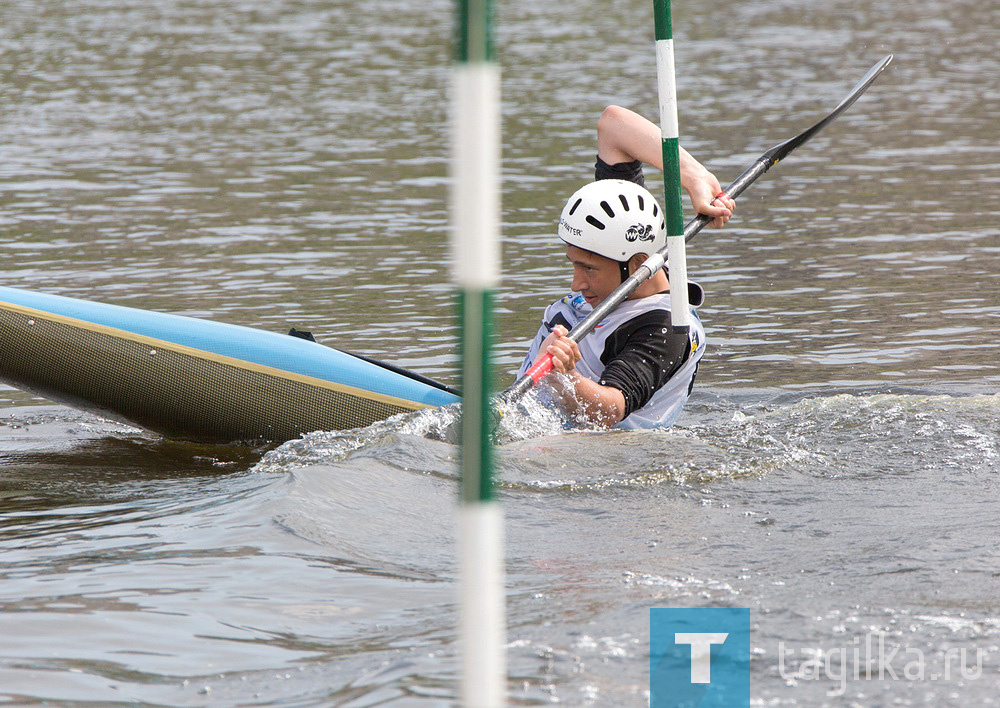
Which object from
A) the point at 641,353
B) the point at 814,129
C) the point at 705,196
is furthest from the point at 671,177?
the point at 814,129

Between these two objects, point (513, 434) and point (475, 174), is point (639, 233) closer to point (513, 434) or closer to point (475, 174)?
point (513, 434)

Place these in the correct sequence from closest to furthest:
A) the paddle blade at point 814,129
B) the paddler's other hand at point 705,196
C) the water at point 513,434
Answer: the water at point 513,434 → the paddler's other hand at point 705,196 → the paddle blade at point 814,129

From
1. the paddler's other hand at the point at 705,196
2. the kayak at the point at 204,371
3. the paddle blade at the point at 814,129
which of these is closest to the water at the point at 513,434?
the kayak at the point at 204,371

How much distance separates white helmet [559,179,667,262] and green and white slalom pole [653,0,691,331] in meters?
0.13

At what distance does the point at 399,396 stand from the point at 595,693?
2.89m

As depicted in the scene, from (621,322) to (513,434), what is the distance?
0.68 m

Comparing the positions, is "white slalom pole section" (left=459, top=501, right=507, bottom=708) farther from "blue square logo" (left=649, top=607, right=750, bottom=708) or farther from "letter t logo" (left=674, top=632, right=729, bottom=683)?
"letter t logo" (left=674, top=632, right=729, bottom=683)

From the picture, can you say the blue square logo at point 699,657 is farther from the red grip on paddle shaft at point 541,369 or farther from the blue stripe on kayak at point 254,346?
the blue stripe on kayak at point 254,346

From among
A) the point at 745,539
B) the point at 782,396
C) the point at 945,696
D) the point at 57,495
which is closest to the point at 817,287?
the point at 782,396

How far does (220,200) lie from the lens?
12.5 meters

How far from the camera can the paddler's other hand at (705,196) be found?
19.3ft

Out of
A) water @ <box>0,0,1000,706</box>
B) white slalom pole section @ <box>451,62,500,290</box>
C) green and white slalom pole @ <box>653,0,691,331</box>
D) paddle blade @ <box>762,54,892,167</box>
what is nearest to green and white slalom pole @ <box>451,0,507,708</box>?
white slalom pole section @ <box>451,62,500,290</box>

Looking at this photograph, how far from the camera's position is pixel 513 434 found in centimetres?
557

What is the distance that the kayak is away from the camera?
5980 mm
